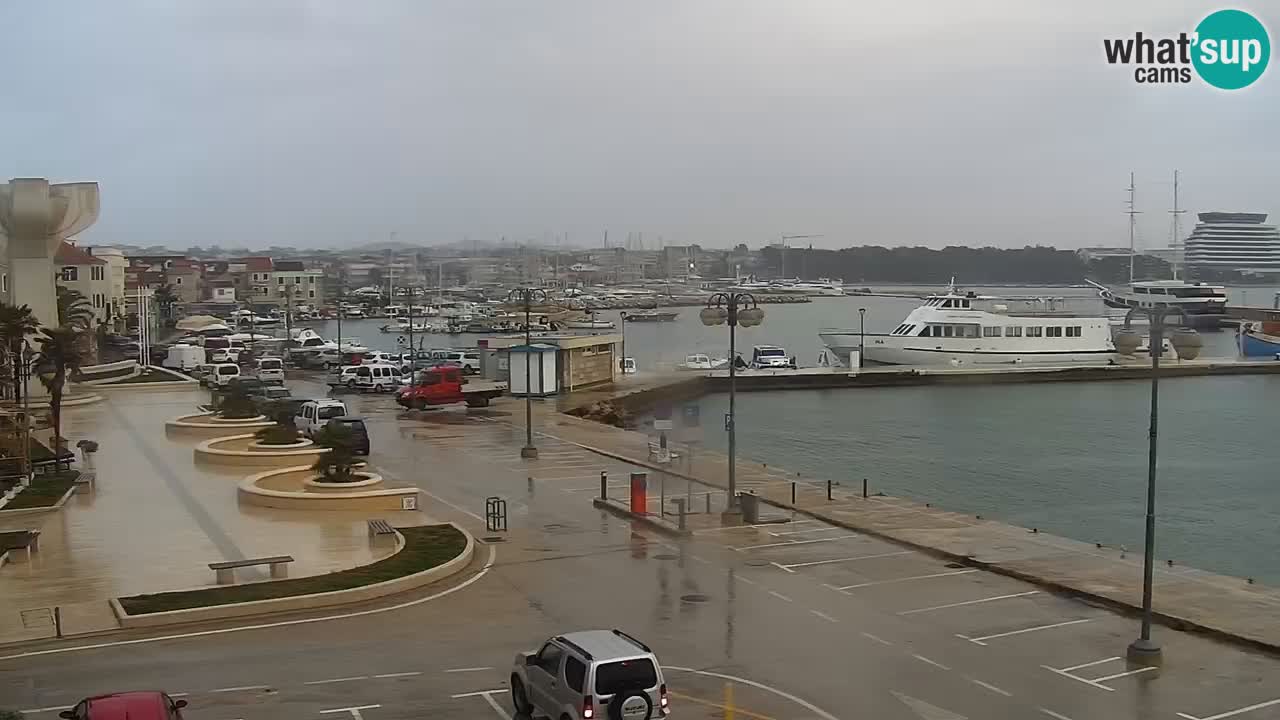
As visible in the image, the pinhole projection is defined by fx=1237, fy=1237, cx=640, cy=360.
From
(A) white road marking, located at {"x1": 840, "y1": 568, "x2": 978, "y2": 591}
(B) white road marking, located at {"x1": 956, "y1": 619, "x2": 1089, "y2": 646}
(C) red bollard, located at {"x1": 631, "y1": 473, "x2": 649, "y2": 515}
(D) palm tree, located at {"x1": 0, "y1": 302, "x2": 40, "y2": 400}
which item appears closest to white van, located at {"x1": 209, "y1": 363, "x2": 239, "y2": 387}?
(D) palm tree, located at {"x1": 0, "y1": 302, "x2": 40, "y2": 400}

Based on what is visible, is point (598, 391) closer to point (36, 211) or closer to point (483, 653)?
point (36, 211)

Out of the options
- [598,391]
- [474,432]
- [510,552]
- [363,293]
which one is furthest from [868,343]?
[363,293]

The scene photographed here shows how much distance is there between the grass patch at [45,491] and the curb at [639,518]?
9.67m

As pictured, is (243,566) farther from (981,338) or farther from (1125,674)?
(981,338)

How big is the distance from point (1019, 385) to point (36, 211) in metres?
56.6

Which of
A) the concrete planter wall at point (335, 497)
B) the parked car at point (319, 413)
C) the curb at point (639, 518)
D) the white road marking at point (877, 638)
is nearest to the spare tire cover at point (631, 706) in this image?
the white road marking at point (877, 638)

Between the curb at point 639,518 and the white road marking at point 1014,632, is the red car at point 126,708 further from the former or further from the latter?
the curb at point 639,518

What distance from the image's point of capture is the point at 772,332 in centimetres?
13388

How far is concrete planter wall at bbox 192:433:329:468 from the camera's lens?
26719 millimetres

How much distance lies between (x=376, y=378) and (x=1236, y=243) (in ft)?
524

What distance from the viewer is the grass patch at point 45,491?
21531 millimetres

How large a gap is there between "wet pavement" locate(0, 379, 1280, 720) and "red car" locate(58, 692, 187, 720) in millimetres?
1681

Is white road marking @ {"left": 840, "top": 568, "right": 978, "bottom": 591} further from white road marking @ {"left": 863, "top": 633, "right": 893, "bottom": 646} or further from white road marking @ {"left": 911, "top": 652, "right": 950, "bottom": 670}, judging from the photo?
white road marking @ {"left": 911, "top": 652, "right": 950, "bottom": 670}

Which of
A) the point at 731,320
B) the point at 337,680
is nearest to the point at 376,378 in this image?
the point at 731,320
